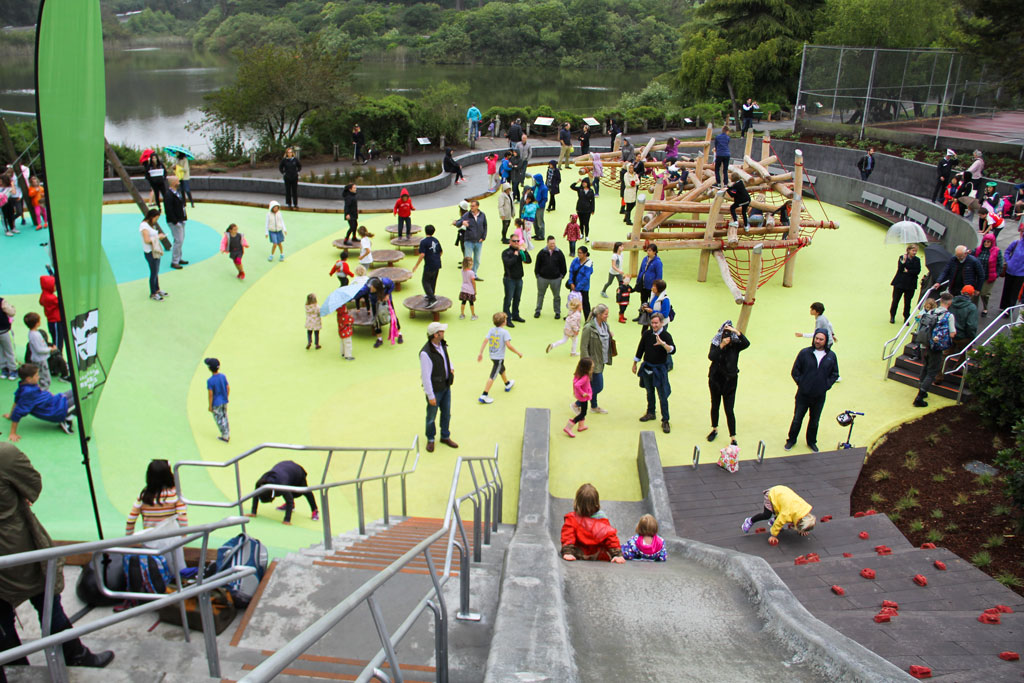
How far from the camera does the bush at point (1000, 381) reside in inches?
371

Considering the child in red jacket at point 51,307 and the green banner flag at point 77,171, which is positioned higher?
the green banner flag at point 77,171

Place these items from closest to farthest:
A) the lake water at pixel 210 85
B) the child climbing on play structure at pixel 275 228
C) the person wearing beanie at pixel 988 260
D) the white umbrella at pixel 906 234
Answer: the person wearing beanie at pixel 988 260, the white umbrella at pixel 906 234, the child climbing on play structure at pixel 275 228, the lake water at pixel 210 85

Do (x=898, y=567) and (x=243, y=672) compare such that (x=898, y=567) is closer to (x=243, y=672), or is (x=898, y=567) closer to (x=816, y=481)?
(x=816, y=481)

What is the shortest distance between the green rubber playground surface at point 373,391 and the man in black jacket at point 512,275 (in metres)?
0.44

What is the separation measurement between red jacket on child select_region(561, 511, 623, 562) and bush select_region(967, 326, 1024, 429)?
6182 millimetres

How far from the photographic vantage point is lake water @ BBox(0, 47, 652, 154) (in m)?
43.0

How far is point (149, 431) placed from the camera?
9547 millimetres

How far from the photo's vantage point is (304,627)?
4668 millimetres

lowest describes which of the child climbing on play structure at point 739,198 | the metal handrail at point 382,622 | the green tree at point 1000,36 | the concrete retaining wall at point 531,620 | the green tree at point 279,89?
the concrete retaining wall at point 531,620

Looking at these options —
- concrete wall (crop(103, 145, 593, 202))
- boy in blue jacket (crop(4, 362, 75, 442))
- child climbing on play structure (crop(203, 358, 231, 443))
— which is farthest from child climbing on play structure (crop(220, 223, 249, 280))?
concrete wall (crop(103, 145, 593, 202))

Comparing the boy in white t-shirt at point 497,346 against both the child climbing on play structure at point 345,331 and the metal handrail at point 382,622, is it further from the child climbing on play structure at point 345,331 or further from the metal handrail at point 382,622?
the metal handrail at point 382,622

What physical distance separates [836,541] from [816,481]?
1.44 m

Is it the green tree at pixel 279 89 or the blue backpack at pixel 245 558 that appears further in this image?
the green tree at pixel 279 89

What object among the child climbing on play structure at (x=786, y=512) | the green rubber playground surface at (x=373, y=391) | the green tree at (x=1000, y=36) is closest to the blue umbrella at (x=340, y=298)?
the green rubber playground surface at (x=373, y=391)
